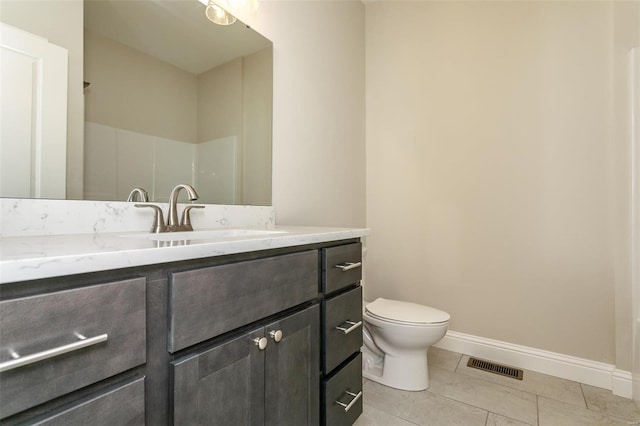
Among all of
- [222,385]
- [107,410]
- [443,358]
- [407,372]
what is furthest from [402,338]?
[107,410]

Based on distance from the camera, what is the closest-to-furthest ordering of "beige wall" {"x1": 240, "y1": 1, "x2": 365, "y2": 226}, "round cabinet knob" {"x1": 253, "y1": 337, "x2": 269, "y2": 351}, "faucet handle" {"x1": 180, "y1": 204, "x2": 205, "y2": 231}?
"round cabinet knob" {"x1": 253, "y1": 337, "x2": 269, "y2": 351}, "faucet handle" {"x1": 180, "y1": 204, "x2": 205, "y2": 231}, "beige wall" {"x1": 240, "y1": 1, "x2": 365, "y2": 226}

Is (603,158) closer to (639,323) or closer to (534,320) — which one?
(639,323)

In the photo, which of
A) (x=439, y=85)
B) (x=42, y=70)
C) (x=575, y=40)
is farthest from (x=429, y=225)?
(x=42, y=70)

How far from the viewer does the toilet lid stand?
159cm

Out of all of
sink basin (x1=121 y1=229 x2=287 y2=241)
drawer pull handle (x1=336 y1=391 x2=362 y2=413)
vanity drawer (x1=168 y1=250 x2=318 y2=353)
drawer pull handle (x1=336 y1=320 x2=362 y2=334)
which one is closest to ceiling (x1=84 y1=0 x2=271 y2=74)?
sink basin (x1=121 y1=229 x2=287 y2=241)

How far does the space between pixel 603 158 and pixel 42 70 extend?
8.29 feet

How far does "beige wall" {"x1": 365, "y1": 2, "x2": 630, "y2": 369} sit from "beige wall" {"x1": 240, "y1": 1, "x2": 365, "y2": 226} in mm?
203

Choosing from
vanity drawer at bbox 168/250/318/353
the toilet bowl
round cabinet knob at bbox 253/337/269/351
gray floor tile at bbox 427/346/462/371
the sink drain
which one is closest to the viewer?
vanity drawer at bbox 168/250/318/353

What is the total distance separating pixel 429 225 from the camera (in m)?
2.22

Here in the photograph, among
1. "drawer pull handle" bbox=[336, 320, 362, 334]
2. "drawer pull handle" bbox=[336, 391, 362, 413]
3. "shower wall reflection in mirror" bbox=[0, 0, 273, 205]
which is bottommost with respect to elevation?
"drawer pull handle" bbox=[336, 391, 362, 413]

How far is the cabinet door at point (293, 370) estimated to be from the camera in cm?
82

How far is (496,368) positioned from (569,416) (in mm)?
449

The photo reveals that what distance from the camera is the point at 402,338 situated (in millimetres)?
1590

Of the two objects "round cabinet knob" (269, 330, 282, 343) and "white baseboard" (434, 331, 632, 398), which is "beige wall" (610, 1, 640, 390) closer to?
"white baseboard" (434, 331, 632, 398)
